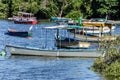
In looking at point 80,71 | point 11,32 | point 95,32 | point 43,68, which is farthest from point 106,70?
point 11,32

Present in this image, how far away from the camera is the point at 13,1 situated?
147 metres

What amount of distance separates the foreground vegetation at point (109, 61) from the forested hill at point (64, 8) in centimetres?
9296

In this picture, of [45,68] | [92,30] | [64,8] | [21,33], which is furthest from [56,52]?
[64,8]

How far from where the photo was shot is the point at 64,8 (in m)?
147

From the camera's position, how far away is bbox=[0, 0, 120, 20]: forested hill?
143875 mm

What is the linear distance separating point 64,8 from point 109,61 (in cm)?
9952

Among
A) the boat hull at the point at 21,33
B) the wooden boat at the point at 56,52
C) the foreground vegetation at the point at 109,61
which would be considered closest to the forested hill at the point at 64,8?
the boat hull at the point at 21,33

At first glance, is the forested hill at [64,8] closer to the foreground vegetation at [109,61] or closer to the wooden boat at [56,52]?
the wooden boat at [56,52]

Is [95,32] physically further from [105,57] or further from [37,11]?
[37,11]

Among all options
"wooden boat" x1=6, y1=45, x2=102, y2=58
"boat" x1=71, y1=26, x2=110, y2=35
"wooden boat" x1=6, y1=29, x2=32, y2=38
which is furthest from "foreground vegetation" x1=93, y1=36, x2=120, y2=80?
"wooden boat" x1=6, y1=29, x2=32, y2=38

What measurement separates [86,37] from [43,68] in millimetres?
27360

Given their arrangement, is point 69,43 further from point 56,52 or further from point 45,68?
point 45,68

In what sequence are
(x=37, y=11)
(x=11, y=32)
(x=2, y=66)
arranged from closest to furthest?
(x=2, y=66), (x=11, y=32), (x=37, y=11)

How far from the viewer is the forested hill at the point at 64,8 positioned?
143875mm
